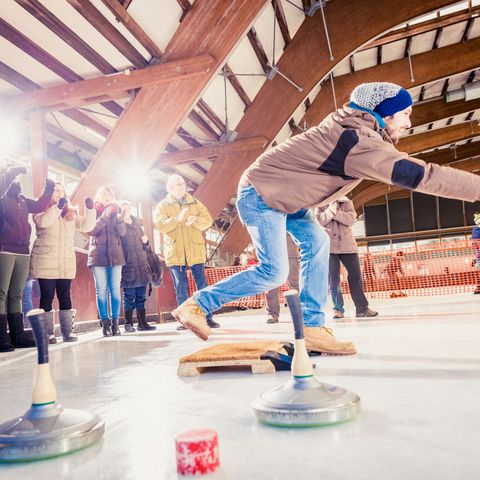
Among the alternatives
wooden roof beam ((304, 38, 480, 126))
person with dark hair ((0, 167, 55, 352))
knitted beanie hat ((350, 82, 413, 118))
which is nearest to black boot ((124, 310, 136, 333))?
person with dark hair ((0, 167, 55, 352))

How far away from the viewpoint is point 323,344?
266cm

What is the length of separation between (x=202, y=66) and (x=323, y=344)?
476 cm

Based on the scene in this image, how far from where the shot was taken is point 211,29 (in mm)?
6305

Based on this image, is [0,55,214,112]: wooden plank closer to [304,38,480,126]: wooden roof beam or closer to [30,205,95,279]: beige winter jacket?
[30,205,95,279]: beige winter jacket

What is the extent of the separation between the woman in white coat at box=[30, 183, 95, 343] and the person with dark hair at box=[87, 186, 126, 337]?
320mm

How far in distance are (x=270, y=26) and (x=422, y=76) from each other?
470 centimetres

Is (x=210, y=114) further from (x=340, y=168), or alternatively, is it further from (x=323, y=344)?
(x=340, y=168)

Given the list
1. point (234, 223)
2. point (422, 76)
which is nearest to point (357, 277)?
point (234, 223)

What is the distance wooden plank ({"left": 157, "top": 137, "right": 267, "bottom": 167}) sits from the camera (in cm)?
924

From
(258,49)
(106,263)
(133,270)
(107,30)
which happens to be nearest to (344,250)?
(133,270)

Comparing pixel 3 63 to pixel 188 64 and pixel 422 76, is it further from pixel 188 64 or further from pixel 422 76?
pixel 422 76

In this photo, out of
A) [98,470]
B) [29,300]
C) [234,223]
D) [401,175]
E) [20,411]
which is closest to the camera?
[98,470]

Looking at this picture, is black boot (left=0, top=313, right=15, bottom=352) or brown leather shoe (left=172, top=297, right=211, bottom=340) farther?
black boot (left=0, top=313, right=15, bottom=352)

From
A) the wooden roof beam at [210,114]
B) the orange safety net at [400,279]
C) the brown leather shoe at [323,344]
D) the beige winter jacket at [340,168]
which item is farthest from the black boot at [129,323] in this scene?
the wooden roof beam at [210,114]
